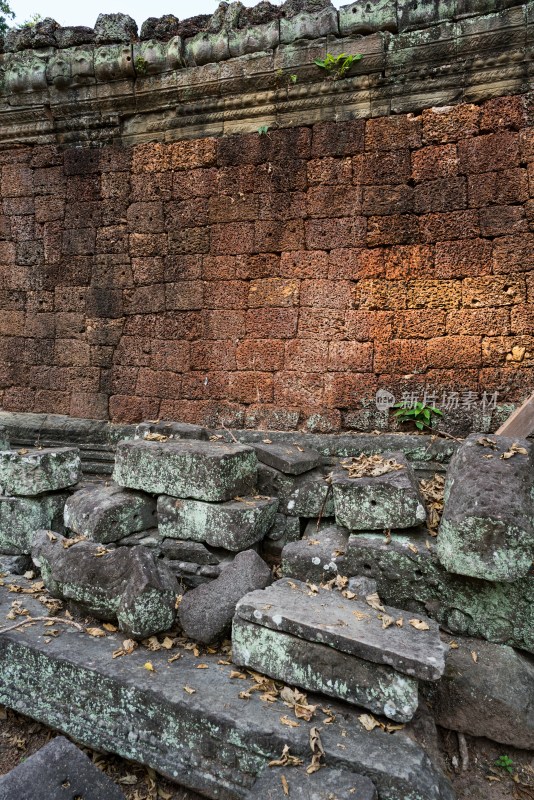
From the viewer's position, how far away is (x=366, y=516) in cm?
354

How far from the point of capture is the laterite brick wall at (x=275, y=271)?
488 centimetres

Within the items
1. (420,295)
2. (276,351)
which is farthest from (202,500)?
(420,295)

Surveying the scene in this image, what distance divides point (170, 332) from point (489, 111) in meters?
3.87

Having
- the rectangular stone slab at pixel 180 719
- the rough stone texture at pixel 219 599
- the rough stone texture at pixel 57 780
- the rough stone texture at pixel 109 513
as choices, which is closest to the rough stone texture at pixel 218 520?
the rough stone texture at pixel 109 513

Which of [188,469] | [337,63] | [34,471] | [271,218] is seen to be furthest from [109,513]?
[337,63]

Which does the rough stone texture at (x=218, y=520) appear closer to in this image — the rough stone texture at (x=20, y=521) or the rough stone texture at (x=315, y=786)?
the rough stone texture at (x=20, y=521)

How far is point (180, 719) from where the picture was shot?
2.54 metres

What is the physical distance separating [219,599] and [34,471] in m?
2.17

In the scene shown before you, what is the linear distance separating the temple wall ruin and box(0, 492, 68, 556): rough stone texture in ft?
5.65

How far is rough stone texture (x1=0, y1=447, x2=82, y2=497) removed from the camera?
4.39m

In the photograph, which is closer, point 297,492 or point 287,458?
point 297,492

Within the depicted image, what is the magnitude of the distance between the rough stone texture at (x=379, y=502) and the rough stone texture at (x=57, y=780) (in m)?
2.13

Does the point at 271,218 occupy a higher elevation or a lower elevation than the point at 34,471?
higher

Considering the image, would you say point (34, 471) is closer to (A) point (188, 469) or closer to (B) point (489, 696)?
(A) point (188, 469)
